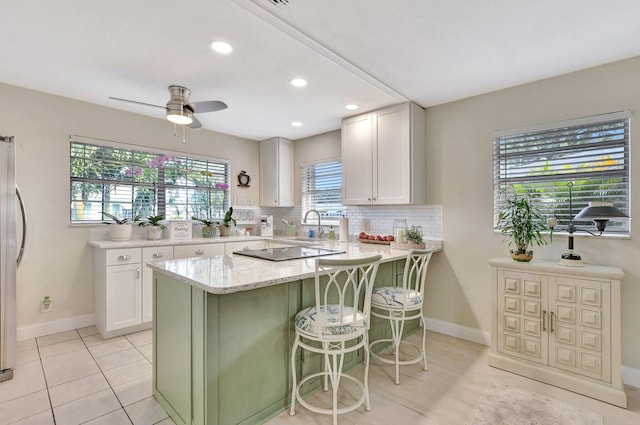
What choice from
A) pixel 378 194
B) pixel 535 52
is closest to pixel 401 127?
pixel 378 194

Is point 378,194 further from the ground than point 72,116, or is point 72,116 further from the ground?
point 72,116

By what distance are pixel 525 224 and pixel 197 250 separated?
3.45m

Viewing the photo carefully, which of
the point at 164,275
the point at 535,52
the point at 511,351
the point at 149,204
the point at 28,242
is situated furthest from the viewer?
the point at 149,204

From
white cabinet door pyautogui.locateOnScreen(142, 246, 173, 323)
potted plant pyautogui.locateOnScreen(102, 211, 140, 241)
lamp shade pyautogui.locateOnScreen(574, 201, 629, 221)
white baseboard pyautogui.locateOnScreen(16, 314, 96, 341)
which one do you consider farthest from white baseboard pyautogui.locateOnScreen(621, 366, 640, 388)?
white baseboard pyautogui.locateOnScreen(16, 314, 96, 341)

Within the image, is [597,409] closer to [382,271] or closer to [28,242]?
[382,271]

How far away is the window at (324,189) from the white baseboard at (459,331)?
5.98 feet

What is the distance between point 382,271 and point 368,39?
190 cm

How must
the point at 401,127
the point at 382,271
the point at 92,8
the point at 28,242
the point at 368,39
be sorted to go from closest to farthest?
1. the point at 92,8
2. the point at 368,39
3. the point at 382,271
4. the point at 28,242
5. the point at 401,127

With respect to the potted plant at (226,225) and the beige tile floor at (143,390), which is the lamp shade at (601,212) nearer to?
the beige tile floor at (143,390)

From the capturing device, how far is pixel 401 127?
11.2 ft

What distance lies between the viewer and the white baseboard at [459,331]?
3130 millimetres

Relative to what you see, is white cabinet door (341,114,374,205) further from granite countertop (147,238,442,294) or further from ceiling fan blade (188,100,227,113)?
ceiling fan blade (188,100,227,113)

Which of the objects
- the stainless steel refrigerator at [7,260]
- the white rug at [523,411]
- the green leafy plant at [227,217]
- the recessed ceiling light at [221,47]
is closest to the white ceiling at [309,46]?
the recessed ceiling light at [221,47]

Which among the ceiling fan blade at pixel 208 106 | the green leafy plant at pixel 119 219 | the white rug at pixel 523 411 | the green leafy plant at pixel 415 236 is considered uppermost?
the ceiling fan blade at pixel 208 106
